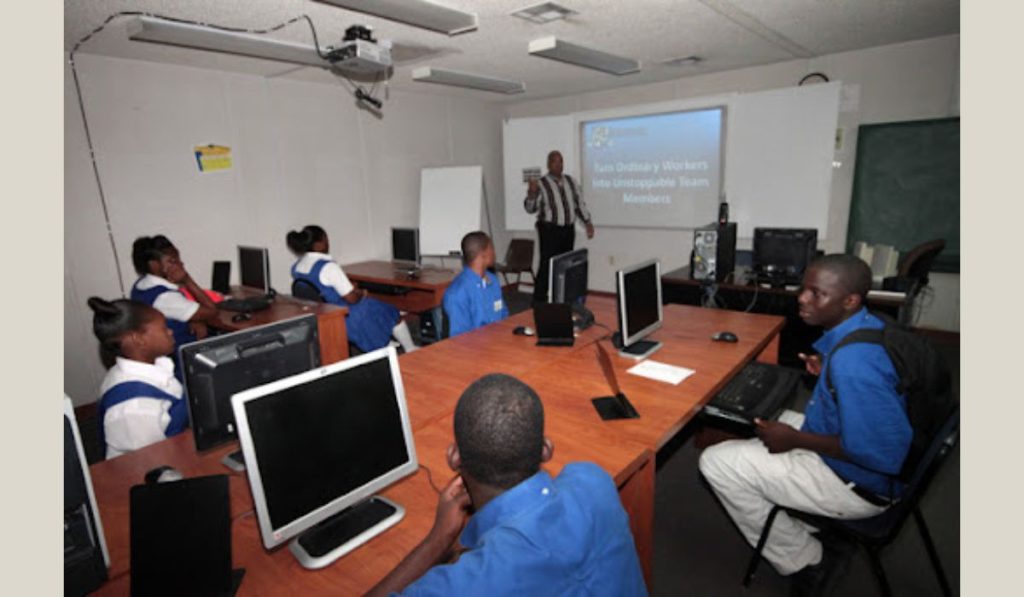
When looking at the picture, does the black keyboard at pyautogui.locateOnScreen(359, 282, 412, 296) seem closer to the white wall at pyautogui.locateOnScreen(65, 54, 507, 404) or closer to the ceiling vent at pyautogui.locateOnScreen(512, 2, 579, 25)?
the white wall at pyautogui.locateOnScreen(65, 54, 507, 404)

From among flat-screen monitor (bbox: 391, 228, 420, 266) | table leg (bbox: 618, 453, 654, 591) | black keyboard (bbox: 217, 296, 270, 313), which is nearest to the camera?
table leg (bbox: 618, 453, 654, 591)

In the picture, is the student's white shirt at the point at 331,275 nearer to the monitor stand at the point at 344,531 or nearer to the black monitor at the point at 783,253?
the monitor stand at the point at 344,531

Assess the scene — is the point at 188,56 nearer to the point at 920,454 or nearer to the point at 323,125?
the point at 323,125

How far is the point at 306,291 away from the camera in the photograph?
4.04 meters

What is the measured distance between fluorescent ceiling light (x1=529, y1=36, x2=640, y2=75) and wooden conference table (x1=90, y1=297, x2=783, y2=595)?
210cm

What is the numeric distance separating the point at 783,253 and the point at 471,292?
2.49 meters

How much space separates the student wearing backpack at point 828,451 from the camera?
168cm

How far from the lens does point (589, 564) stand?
1.03 m

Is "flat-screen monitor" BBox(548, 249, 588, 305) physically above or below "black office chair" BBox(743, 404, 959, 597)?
above

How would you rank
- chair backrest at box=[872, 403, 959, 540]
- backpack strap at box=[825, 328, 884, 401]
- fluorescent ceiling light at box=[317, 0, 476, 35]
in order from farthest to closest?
fluorescent ceiling light at box=[317, 0, 476, 35] < backpack strap at box=[825, 328, 884, 401] < chair backrest at box=[872, 403, 959, 540]

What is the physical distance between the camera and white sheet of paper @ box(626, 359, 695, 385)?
2.26 metres

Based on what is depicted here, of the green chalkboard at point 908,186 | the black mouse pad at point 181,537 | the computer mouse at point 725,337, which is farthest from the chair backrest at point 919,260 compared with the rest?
the black mouse pad at point 181,537

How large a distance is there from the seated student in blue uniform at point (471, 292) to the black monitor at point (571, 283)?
45cm

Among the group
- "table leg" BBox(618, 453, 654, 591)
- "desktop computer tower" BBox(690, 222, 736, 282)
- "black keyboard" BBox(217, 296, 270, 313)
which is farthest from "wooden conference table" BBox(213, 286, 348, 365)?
"desktop computer tower" BBox(690, 222, 736, 282)
